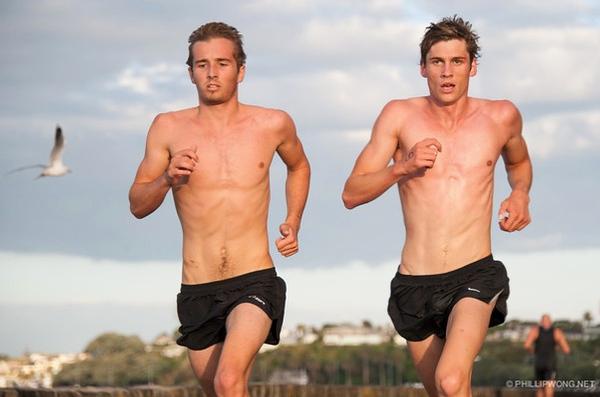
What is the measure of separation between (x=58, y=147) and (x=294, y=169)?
25.1 metres

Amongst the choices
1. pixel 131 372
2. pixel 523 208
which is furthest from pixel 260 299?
pixel 131 372

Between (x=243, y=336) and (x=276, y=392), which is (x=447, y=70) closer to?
(x=243, y=336)

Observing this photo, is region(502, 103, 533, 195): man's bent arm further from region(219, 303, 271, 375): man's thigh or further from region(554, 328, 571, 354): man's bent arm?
region(554, 328, 571, 354): man's bent arm

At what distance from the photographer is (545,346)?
28438 millimetres

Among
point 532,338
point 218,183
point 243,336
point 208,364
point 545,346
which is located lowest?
point 208,364

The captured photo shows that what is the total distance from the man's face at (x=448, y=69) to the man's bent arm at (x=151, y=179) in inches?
79.8

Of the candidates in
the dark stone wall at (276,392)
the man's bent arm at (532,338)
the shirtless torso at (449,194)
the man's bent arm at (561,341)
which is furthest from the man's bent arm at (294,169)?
the man's bent arm at (532,338)

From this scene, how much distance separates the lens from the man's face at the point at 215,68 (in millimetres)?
12188

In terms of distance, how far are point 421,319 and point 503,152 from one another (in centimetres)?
148

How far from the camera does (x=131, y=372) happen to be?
96.7 metres

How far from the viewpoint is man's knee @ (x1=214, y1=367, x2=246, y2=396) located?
36.8ft

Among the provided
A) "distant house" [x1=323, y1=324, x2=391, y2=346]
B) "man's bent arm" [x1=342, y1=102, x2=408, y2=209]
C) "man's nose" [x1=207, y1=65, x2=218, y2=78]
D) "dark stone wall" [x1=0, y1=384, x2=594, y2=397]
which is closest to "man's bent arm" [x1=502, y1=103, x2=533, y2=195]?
"man's bent arm" [x1=342, y1=102, x2=408, y2=209]

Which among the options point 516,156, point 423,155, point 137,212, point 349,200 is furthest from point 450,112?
point 137,212

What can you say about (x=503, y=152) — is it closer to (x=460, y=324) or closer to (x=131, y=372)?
Result: (x=460, y=324)
